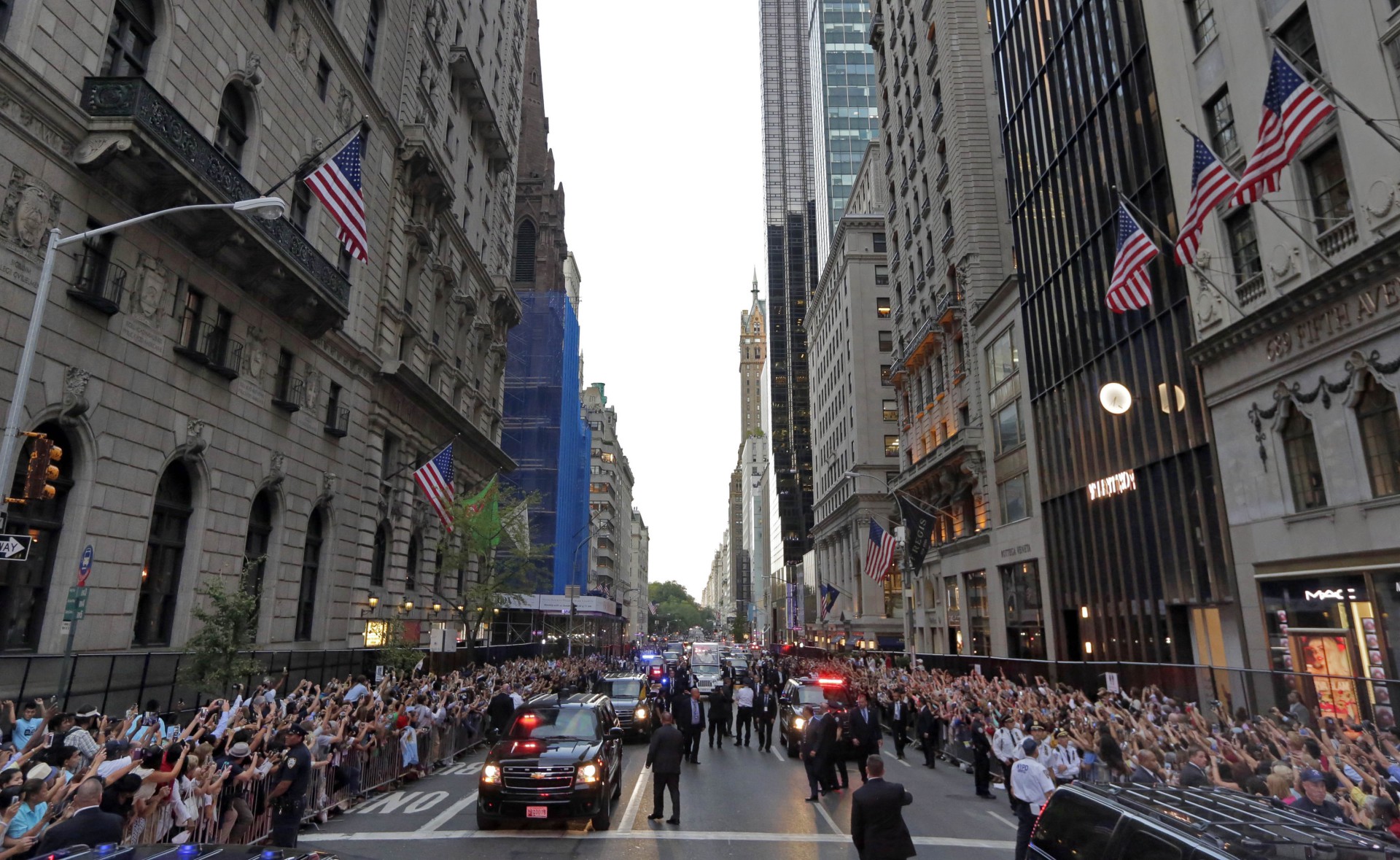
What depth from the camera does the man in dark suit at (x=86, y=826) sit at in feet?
19.8

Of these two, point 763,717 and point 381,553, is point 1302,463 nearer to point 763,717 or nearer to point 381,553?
point 763,717

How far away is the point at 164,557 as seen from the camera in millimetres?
19828

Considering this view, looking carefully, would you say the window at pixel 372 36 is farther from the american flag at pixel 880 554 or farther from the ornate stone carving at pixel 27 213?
the american flag at pixel 880 554

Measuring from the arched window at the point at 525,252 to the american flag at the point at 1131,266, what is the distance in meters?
67.8

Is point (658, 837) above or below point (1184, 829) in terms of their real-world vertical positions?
below

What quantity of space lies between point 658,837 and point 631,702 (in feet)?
40.5

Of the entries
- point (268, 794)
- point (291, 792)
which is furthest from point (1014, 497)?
point (291, 792)

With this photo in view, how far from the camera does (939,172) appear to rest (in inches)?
1795

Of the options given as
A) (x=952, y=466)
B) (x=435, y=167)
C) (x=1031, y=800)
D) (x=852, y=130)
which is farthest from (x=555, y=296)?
(x=1031, y=800)

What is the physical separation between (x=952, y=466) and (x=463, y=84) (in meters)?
34.6

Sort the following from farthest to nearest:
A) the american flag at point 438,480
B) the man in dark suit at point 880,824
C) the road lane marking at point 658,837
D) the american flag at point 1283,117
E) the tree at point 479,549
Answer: the tree at point 479,549 < the american flag at point 438,480 < the american flag at point 1283,117 < the road lane marking at point 658,837 < the man in dark suit at point 880,824

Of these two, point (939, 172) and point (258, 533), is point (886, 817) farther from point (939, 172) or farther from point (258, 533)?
point (939, 172)

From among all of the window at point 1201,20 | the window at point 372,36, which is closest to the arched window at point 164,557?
the window at point 372,36

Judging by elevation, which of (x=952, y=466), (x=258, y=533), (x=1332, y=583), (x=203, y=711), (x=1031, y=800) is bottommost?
(x=1031, y=800)
